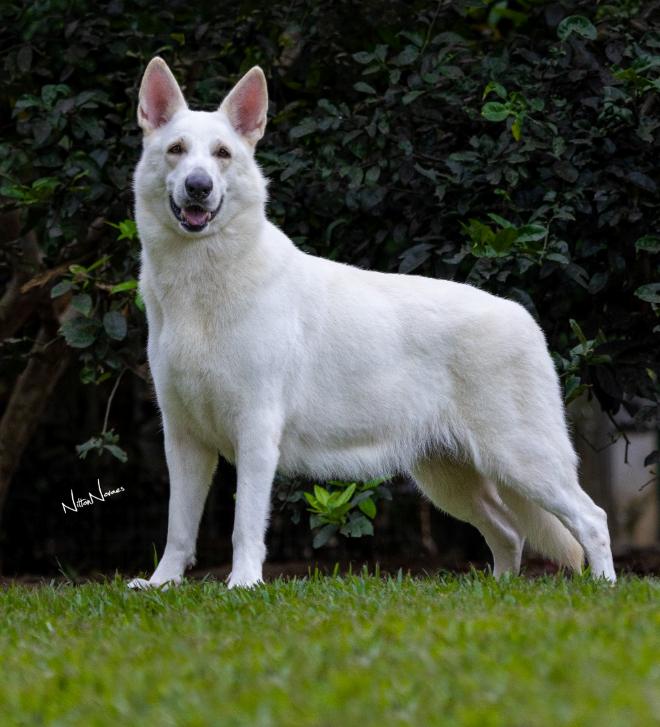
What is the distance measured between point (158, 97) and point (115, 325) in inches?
56.2

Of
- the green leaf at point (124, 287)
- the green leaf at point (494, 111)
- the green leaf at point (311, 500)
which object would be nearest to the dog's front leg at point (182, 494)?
the green leaf at point (311, 500)

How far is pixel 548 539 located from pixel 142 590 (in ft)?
6.58

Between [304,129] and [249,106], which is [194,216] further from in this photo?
[304,129]

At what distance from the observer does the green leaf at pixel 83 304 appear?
6594 mm

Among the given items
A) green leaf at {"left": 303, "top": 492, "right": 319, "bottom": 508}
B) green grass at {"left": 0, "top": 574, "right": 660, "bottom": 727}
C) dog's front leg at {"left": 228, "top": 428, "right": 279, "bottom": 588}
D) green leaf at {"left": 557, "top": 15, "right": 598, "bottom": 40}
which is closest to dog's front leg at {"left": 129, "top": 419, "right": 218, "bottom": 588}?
dog's front leg at {"left": 228, "top": 428, "right": 279, "bottom": 588}

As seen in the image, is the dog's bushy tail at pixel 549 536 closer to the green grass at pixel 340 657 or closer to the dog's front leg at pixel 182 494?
the green grass at pixel 340 657

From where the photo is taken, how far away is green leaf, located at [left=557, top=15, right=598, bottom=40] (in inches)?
257

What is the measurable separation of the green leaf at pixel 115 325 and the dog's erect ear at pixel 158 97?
1.30 metres

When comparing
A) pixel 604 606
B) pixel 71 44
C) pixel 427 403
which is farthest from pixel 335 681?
pixel 71 44

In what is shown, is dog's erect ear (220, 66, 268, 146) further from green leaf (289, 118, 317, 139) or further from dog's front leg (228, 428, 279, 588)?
dog's front leg (228, 428, 279, 588)

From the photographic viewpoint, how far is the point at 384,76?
7234 millimetres

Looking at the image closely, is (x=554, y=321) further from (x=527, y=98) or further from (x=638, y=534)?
(x=638, y=534)

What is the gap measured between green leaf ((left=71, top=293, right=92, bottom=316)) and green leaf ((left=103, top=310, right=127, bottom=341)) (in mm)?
107

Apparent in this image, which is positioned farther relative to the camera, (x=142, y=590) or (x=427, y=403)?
(x=427, y=403)
